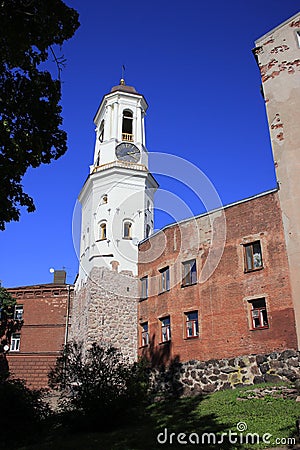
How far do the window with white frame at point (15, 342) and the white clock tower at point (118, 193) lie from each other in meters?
6.48

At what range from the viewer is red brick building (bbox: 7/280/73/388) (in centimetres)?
3197

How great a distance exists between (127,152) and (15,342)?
57.8 feet

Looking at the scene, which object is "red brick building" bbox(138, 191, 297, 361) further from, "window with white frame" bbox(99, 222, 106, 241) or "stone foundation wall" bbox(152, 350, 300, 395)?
"window with white frame" bbox(99, 222, 106, 241)

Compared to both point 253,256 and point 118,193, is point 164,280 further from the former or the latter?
point 118,193

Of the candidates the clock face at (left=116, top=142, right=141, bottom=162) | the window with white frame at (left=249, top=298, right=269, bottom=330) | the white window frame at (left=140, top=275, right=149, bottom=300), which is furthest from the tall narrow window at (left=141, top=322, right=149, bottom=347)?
the clock face at (left=116, top=142, right=141, bottom=162)

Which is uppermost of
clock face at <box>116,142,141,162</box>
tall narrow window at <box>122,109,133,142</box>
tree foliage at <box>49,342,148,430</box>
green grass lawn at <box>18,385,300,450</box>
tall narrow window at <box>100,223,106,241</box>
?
tall narrow window at <box>122,109,133,142</box>

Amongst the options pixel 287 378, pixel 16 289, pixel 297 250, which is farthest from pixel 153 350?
pixel 16 289

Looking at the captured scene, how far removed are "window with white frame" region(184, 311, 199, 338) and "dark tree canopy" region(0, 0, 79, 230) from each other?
42.2 feet

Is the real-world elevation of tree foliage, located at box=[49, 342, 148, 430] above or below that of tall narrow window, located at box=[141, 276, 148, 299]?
below

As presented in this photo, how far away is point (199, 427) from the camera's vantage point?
12289 millimetres

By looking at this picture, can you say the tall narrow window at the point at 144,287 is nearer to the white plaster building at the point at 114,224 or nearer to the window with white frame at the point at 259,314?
the white plaster building at the point at 114,224

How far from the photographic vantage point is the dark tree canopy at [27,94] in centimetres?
1009

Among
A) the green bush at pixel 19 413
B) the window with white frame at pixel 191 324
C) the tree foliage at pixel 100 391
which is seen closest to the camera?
the green bush at pixel 19 413

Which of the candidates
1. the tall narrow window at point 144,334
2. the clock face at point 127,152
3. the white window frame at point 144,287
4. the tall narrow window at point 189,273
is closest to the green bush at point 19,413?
the tall narrow window at point 189,273
